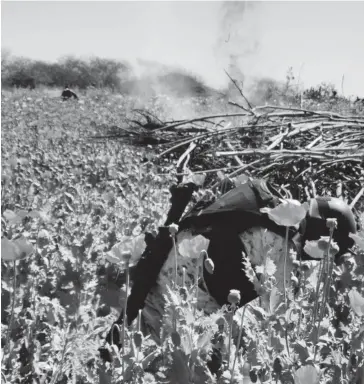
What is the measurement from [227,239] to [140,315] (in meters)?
0.49

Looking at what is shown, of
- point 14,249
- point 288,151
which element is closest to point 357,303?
point 14,249

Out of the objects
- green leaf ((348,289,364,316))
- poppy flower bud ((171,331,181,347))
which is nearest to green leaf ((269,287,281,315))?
green leaf ((348,289,364,316))

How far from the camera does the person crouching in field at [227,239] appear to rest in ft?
5.68

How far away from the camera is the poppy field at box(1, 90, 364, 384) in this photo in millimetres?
1278

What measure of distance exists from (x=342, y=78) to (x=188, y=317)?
5226 mm

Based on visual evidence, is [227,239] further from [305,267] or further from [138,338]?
[138,338]

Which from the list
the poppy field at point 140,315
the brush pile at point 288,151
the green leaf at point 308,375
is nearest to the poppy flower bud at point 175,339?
the poppy field at point 140,315

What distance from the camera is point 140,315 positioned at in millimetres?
1453

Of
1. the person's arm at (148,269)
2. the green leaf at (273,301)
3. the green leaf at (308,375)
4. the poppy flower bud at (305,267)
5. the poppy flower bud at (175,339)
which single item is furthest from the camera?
the poppy flower bud at (305,267)

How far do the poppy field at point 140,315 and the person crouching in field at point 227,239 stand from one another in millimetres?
48

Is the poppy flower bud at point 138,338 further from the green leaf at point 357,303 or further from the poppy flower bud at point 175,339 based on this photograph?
the green leaf at point 357,303

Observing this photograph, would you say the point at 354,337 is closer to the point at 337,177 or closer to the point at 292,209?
the point at 292,209

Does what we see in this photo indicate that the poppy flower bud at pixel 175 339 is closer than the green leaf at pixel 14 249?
Yes

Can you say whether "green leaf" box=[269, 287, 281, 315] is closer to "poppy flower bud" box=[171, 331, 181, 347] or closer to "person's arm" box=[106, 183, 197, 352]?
"poppy flower bud" box=[171, 331, 181, 347]
